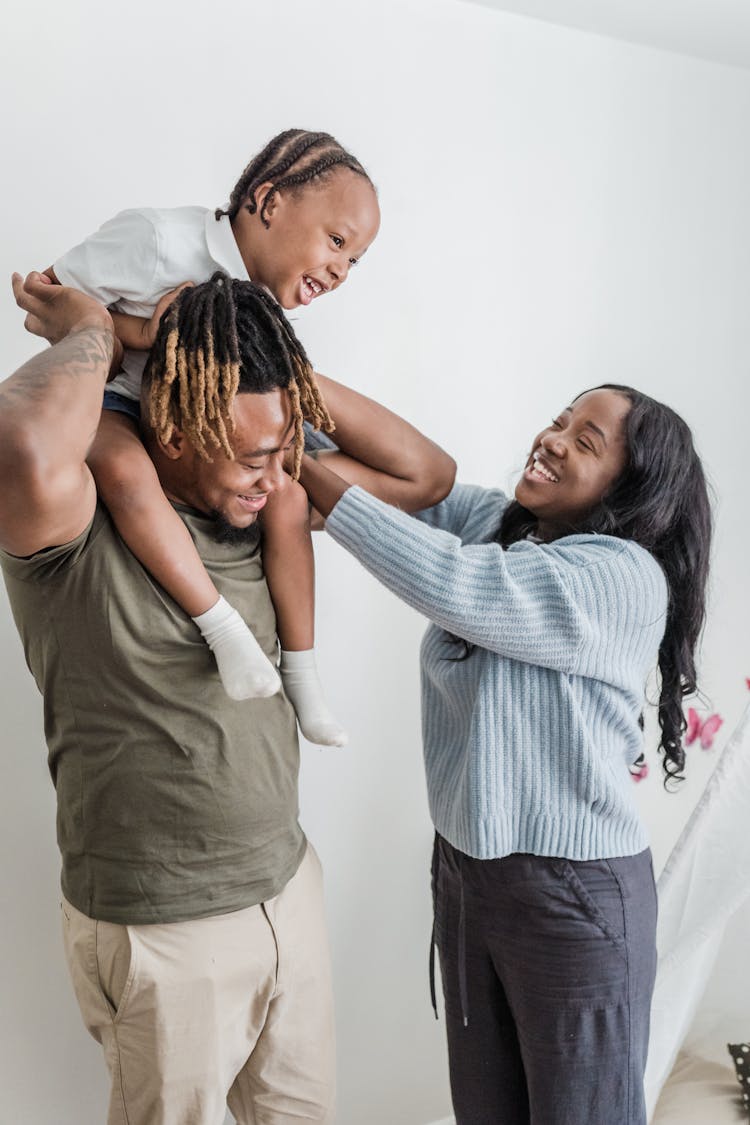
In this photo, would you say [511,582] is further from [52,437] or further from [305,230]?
[52,437]

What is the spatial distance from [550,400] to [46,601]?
1.29 meters

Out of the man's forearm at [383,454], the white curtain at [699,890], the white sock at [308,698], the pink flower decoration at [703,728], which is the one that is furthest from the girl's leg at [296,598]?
the pink flower decoration at [703,728]

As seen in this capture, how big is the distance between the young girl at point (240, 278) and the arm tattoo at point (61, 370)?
118 mm

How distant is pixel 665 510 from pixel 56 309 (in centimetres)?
84

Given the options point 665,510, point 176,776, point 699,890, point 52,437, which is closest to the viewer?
point 52,437

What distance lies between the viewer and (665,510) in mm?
1521

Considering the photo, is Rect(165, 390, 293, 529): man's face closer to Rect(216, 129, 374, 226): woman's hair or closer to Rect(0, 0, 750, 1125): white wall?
Rect(216, 129, 374, 226): woman's hair

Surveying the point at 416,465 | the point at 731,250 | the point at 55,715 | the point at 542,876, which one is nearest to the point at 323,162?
the point at 416,465

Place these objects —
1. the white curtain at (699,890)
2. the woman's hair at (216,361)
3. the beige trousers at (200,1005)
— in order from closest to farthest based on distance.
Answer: the woman's hair at (216,361) → the beige trousers at (200,1005) → the white curtain at (699,890)

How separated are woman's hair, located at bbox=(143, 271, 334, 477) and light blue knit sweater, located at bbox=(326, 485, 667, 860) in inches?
8.9

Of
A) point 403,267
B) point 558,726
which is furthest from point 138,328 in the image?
point 403,267

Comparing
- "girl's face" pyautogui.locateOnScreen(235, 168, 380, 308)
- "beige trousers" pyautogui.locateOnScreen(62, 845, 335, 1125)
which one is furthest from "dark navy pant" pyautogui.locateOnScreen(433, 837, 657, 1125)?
"girl's face" pyautogui.locateOnScreen(235, 168, 380, 308)

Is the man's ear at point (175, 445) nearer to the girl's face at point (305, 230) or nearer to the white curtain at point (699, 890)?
the girl's face at point (305, 230)

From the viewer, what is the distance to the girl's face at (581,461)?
60.1 inches
